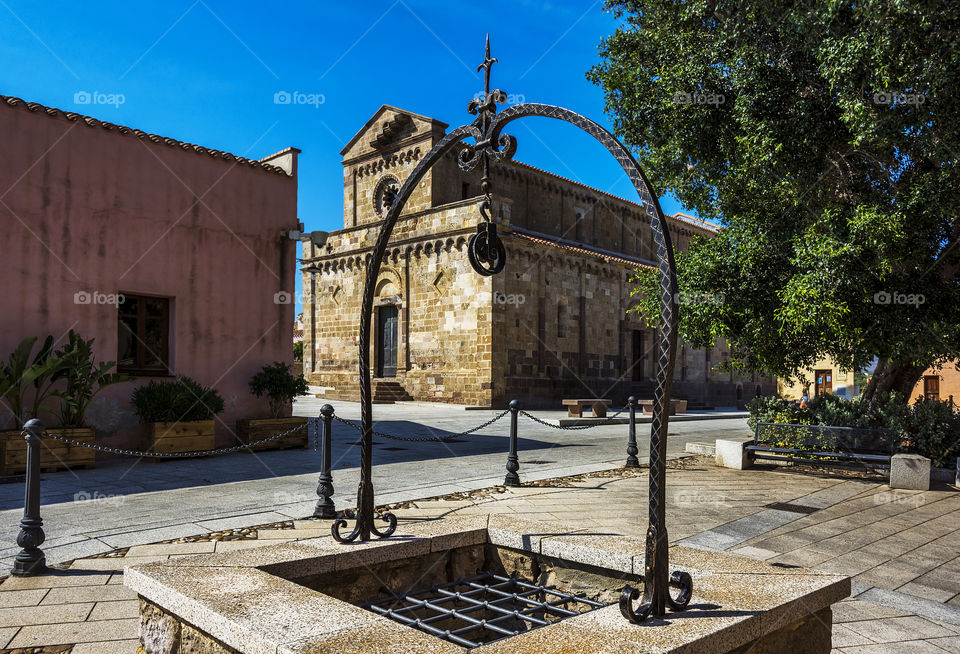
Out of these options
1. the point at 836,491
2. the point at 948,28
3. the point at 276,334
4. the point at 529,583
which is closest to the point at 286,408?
the point at 276,334

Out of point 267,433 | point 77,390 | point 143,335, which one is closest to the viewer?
point 77,390

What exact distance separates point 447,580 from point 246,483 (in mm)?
5461

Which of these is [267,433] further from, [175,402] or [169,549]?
[169,549]

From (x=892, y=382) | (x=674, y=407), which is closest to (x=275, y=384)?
(x=892, y=382)

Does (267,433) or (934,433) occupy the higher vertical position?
(934,433)

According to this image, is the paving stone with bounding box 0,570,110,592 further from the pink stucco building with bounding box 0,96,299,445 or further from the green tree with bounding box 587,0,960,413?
the green tree with bounding box 587,0,960,413

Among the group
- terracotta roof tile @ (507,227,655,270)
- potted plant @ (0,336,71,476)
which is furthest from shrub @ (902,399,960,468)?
terracotta roof tile @ (507,227,655,270)

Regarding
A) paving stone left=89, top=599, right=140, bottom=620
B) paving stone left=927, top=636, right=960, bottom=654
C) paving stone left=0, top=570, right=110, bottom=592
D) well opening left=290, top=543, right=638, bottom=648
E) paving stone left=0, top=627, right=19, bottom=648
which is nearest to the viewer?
well opening left=290, top=543, right=638, bottom=648

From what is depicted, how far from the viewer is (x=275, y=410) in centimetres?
1301

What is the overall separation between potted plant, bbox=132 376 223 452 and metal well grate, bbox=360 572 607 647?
27.4 ft

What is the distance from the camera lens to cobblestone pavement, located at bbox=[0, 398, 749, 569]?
616cm

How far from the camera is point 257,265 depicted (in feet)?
43.2

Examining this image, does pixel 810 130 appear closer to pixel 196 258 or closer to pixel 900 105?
pixel 900 105

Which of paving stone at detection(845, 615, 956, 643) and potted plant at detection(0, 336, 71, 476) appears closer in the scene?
paving stone at detection(845, 615, 956, 643)
